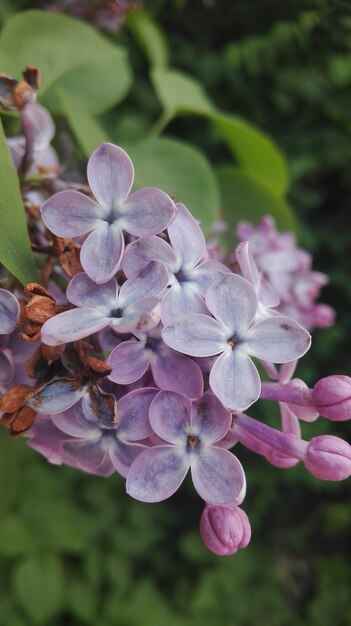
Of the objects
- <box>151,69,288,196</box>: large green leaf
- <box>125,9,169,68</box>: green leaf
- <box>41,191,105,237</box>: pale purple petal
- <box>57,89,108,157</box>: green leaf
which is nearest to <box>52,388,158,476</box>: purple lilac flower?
<box>41,191,105,237</box>: pale purple petal

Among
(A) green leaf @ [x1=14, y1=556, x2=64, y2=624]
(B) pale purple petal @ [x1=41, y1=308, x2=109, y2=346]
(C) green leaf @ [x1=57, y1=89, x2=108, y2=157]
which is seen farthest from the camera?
(A) green leaf @ [x1=14, y1=556, x2=64, y2=624]

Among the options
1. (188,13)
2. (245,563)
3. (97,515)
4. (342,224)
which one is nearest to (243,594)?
(245,563)

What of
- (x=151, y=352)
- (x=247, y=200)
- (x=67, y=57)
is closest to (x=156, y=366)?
(x=151, y=352)

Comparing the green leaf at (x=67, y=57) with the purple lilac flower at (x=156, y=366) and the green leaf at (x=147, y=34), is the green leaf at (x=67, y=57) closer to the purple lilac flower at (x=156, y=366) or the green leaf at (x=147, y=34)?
the green leaf at (x=147, y=34)

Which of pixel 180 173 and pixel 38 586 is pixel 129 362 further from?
pixel 38 586

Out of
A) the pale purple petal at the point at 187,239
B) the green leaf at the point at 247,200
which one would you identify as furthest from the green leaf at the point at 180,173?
the pale purple petal at the point at 187,239

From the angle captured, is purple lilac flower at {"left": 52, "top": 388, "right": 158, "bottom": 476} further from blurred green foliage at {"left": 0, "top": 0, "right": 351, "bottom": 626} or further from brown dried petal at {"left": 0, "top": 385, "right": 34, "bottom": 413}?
blurred green foliage at {"left": 0, "top": 0, "right": 351, "bottom": 626}

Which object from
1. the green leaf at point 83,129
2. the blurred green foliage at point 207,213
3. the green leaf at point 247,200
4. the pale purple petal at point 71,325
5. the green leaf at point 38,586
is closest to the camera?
the pale purple petal at point 71,325

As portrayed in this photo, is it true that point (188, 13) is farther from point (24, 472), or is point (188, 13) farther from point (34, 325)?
point (34, 325)
